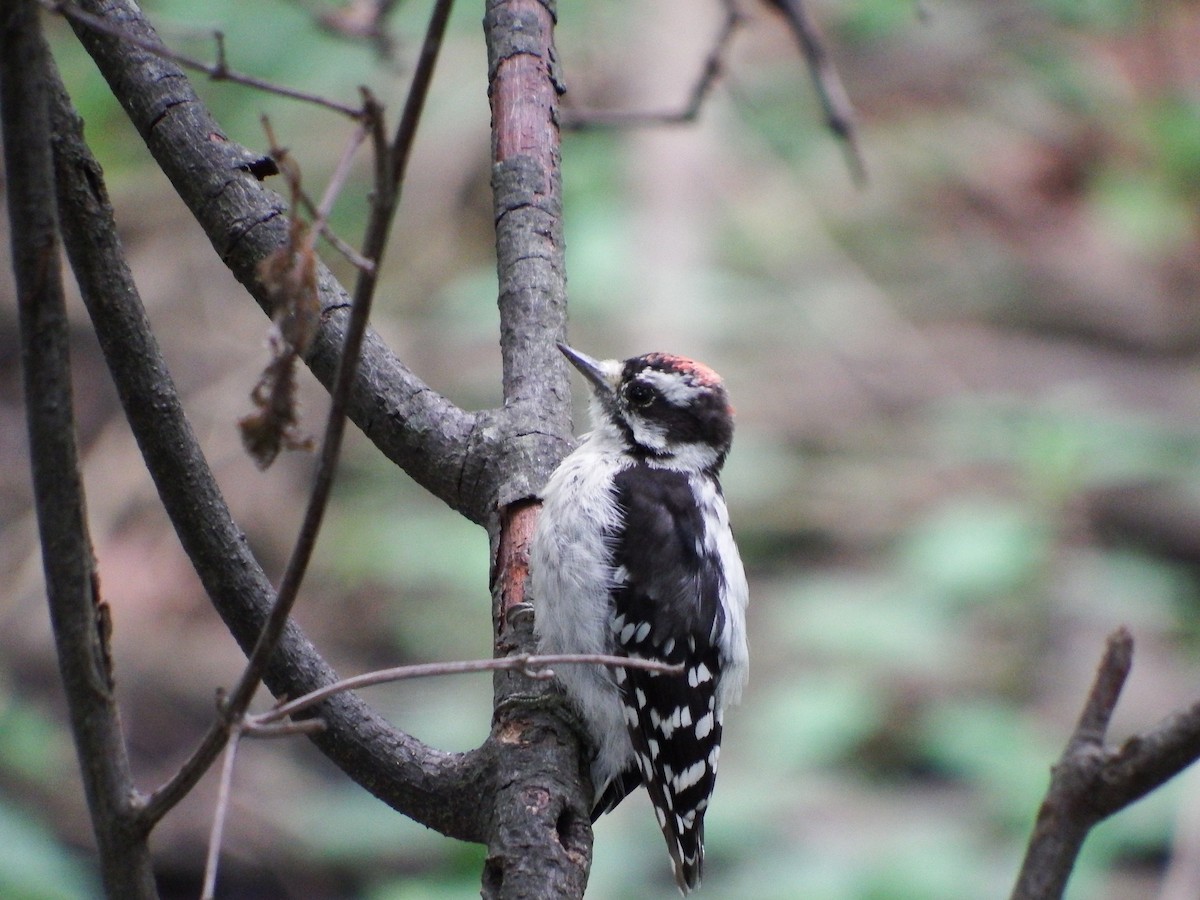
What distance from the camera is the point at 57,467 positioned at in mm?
1755

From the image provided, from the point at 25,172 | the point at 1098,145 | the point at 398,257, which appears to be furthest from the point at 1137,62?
the point at 25,172

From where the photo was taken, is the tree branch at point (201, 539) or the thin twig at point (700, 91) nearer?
the tree branch at point (201, 539)

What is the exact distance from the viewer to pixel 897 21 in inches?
417

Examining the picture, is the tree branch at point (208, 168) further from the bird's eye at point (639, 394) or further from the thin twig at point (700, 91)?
the thin twig at point (700, 91)

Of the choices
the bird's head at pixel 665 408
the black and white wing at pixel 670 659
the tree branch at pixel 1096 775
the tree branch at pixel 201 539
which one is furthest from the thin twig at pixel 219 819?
the bird's head at pixel 665 408

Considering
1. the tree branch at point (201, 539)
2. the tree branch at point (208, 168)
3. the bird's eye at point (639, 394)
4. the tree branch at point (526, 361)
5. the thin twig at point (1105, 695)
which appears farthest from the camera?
the bird's eye at point (639, 394)

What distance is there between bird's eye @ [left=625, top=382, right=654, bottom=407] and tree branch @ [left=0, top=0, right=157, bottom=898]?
2.56 metres

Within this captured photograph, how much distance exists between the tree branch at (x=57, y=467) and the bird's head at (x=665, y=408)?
2537 millimetres

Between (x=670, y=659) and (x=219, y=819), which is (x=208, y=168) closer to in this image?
(x=219, y=819)

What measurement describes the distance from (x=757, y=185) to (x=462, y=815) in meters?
8.57

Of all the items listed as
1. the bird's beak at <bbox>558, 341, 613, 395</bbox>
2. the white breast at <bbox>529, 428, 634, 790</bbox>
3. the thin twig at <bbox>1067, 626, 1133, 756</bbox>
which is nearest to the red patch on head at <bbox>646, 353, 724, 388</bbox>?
the bird's beak at <bbox>558, 341, 613, 395</bbox>

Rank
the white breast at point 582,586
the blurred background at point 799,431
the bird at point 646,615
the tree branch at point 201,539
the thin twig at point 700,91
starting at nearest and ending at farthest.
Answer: the tree branch at point 201,539 < the white breast at point 582,586 < the bird at point 646,615 < the thin twig at point 700,91 < the blurred background at point 799,431

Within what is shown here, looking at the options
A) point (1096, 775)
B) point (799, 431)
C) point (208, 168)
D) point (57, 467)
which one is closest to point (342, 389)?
point (57, 467)

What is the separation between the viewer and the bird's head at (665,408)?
4270 millimetres
